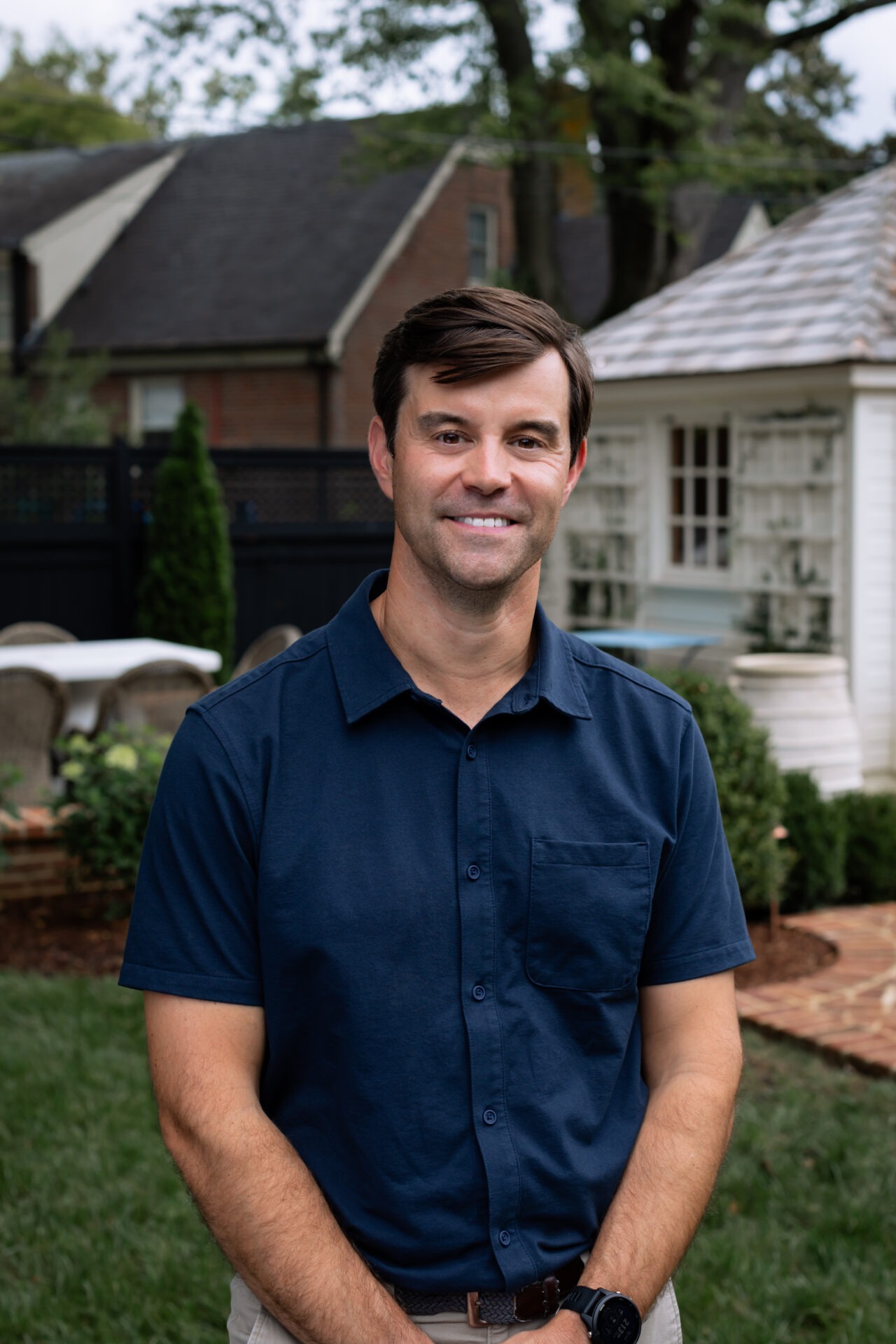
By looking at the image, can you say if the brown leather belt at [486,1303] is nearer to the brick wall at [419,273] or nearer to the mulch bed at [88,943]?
the mulch bed at [88,943]

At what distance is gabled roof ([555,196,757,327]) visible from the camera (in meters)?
27.1

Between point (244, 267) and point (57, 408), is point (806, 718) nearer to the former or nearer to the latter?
point (57, 408)

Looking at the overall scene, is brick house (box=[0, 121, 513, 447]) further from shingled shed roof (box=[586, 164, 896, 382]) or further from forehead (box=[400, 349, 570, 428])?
forehead (box=[400, 349, 570, 428])

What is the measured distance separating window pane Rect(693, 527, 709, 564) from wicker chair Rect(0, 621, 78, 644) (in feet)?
16.7

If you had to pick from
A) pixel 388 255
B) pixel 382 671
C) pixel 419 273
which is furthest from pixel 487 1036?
pixel 419 273

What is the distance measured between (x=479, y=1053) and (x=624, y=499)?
10999 millimetres

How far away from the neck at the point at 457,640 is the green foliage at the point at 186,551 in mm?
10837

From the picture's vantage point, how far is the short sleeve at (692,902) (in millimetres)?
2104

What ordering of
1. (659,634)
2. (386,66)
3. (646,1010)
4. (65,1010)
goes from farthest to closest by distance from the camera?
1. (386,66)
2. (659,634)
3. (65,1010)
4. (646,1010)

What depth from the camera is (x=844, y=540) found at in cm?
1009

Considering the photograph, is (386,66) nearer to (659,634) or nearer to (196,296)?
(196,296)

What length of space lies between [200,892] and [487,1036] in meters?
0.43

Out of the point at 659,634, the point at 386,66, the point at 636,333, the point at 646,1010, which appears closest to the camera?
the point at 646,1010

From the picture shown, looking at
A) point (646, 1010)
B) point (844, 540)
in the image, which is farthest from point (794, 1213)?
point (844, 540)
